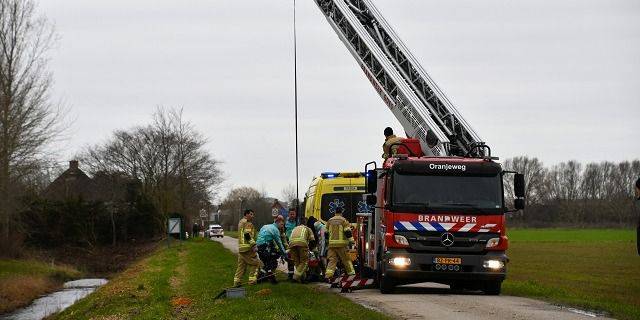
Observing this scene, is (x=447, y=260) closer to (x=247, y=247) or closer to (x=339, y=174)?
(x=247, y=247)

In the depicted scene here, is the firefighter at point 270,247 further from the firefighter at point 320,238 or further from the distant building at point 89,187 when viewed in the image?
the distant building at point 89,187

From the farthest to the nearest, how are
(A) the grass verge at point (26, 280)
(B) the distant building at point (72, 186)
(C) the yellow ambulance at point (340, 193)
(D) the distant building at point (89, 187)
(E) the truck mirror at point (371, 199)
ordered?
1. (D) the distant building at point (89, 187)
2. (B) the distant building at point (72, 186)
3. (A) the grass verge at point (26, 280)
4. (C) the yellow ambulance at point (340, 193)
5. (E) the truck mirror at point (371, 199)

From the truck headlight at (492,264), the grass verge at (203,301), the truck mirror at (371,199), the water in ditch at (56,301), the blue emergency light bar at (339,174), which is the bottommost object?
the water in ditch at (56,301)

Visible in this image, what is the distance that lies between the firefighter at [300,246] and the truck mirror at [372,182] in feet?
10.8

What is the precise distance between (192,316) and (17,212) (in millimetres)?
31701

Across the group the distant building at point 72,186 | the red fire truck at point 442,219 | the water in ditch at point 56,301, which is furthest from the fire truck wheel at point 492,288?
the distant building at point 72,186

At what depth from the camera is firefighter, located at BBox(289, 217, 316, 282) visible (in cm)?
2256

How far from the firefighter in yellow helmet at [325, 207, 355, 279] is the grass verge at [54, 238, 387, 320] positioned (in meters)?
0.71

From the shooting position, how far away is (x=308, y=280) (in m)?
24.8

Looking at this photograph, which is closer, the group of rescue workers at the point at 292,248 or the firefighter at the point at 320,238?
the group of rescue workers at the point at 292,248

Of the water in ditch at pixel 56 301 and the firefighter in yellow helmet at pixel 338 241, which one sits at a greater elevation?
the firefighter in yellow helmet at pixel 338 241

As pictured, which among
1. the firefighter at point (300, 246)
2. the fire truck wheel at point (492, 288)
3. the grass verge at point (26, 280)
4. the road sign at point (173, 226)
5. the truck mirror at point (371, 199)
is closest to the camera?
the truck mirror at point (371, 199)

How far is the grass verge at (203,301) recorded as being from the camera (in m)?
16.3

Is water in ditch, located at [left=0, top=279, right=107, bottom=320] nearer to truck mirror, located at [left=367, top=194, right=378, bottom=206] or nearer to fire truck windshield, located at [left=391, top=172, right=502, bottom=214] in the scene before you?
truck mirror, located at [left=367, top=194, right=378, bottom=206]
